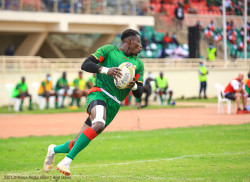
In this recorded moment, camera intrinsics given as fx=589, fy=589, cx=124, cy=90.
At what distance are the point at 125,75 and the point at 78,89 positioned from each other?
20764 mm

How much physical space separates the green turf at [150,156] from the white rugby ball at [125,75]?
1421mm

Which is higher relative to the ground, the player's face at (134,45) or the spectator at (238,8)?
the spectator at (238,8)

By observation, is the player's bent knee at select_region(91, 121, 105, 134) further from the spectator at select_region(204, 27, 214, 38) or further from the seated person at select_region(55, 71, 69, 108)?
the spectator at select_region(204, 27, 214, 38)

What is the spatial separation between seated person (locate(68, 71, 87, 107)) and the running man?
19931mm

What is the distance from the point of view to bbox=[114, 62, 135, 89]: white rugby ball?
876 cm

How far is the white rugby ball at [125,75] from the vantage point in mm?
8758

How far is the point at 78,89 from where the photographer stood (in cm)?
2939

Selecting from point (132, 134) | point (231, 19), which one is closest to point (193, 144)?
point (132, 134)

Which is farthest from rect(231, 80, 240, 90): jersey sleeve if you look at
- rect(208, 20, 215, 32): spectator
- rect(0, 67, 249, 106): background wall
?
rect(208, 20, 215, 32): spectator

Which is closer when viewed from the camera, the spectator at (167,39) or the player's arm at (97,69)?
the player's arm at (97,69)

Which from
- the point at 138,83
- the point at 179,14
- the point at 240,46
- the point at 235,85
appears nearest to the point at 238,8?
the point at 240,46

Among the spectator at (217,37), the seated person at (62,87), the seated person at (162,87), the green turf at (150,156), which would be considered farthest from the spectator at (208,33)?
the green turf at (150,156)

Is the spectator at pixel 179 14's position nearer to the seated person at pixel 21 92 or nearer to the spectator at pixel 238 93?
the seated person at pixel 21 92

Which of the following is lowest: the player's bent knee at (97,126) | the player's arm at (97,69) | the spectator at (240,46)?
the player's bent knee at (97,126)
